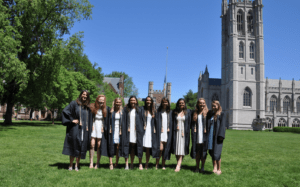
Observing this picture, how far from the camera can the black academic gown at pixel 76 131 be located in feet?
19.1

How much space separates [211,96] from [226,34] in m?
18.0

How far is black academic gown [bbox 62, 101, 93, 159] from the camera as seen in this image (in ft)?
19.1

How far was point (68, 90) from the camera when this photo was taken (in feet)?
94.7

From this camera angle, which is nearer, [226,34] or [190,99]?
[226,34]

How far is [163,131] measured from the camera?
6.33 metres

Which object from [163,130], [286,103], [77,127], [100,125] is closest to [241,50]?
[286,103]

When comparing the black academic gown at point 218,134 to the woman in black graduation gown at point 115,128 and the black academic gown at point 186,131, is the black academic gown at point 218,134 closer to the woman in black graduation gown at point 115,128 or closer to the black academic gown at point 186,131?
the black academic gown at point 186,131

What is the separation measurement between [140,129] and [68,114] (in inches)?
74.7

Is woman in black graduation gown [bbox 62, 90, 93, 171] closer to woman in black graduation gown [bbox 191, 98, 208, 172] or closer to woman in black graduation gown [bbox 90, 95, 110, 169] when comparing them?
woman in black graduation gown [bbox 90, 95, 110, 169]

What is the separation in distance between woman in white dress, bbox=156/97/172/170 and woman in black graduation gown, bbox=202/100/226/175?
1017mm

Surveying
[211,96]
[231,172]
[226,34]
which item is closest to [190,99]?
[211,96]

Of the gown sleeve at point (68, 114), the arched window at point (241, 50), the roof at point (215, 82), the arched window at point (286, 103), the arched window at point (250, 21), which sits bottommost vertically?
the gown sleeve at point (68, 114)

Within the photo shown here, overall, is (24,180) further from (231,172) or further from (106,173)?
(231,172)

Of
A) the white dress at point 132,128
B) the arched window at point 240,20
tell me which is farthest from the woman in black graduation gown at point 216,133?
the arched window at point 240,20
